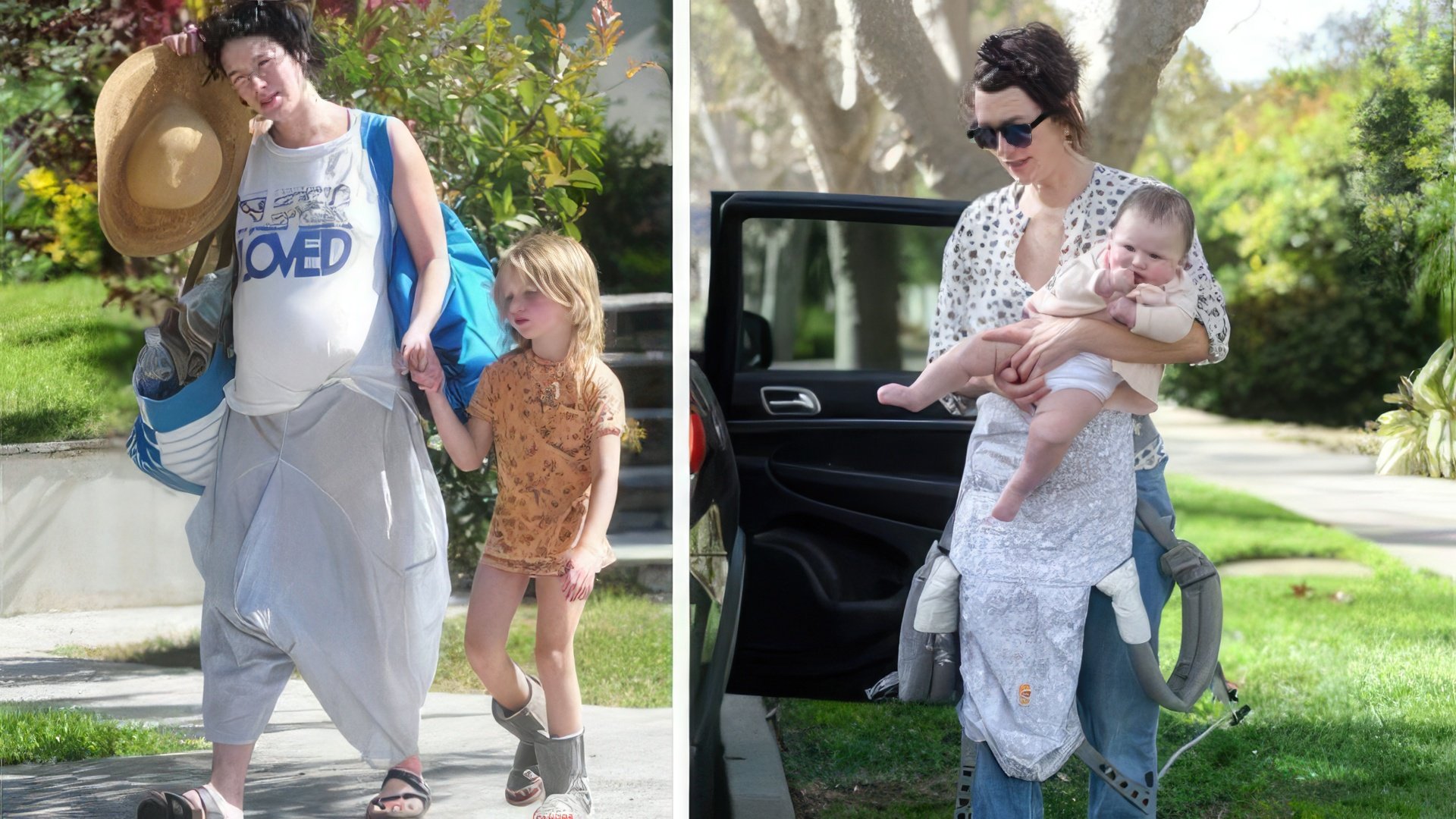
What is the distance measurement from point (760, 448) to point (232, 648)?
1536mm

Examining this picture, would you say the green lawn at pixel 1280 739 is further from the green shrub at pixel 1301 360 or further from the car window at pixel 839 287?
the green shrub at pixel 1301 360

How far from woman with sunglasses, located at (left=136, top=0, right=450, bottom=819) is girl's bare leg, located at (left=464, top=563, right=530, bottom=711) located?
86 millimetres

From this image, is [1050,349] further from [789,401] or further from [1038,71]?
[789,401]

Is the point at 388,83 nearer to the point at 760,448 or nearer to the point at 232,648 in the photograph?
the point at 232,648

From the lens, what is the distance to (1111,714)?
2670 millimetres

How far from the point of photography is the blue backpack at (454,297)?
2650mm

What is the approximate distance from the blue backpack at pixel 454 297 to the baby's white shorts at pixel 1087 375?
1.12m

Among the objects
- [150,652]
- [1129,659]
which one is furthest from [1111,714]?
[150,652]

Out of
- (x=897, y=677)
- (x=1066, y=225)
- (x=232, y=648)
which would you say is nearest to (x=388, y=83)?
(x=232, y=648)

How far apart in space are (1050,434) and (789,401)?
1.69 meters

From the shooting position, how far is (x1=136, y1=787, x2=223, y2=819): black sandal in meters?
2.68

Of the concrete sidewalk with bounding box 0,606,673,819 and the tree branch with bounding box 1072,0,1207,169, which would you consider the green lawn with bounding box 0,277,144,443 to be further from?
the tree branch with bounding box 1072,0,1207,169

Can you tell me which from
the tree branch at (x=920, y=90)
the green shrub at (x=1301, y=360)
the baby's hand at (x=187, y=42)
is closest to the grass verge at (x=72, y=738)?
the baby's hand at (x=187, y=42)

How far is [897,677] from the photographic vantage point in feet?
9.20
